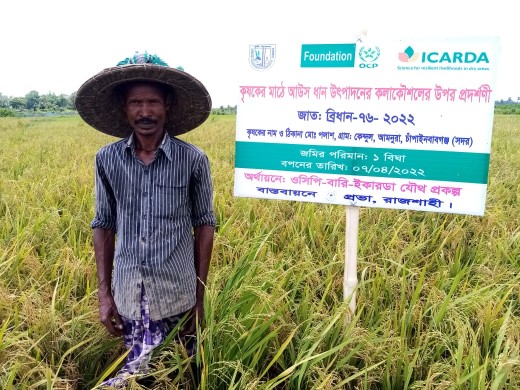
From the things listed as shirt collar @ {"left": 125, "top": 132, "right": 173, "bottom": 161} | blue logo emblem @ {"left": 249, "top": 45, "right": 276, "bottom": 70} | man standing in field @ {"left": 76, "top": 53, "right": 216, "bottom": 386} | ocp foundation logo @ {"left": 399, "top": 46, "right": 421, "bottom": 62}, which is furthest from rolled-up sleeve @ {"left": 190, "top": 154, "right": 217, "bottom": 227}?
ocp foundation logo @ {"left": 399, "top": 46, "right": 421, "bottom": 62}

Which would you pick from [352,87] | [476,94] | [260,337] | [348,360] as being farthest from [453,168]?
[260,337]

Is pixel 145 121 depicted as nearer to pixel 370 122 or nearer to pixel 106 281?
pixel 106 281

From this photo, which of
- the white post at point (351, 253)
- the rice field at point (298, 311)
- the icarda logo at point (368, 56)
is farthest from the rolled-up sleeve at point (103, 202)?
the icarda logo at point (368, 56)

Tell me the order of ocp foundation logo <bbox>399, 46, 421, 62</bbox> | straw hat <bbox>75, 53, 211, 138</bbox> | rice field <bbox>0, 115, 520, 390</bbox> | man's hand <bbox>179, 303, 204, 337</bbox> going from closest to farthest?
straw hat <bbox>75, 53, 211, 138</bbox> → rice field <bbox>0, 115, 520, 390</bbox> → man's hand <bbox>179, 303, 204, 337</bbox> → ocp foundation logo <bbox>399, 46, 421, 62</bbox>

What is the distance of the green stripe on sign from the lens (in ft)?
6.32

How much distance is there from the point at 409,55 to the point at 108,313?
172 centimetres

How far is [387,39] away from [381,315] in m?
1.30

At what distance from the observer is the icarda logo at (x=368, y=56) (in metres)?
1.94

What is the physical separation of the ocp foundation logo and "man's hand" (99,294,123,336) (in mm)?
1648

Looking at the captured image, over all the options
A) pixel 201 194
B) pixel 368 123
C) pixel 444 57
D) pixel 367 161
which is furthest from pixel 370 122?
pixel 201 194

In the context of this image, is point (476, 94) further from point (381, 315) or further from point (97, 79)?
point (97, 79)

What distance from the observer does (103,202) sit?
5.50 ft

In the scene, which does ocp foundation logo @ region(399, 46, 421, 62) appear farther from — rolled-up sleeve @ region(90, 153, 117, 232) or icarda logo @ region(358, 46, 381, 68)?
rolled-up sleeve @ region(90, 153, 117, 232)

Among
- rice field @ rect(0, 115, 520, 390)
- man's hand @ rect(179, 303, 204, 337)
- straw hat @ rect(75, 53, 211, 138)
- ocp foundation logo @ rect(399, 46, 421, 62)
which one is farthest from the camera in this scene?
ocp foundation logo @ rect(399, 46, 421, 62)
